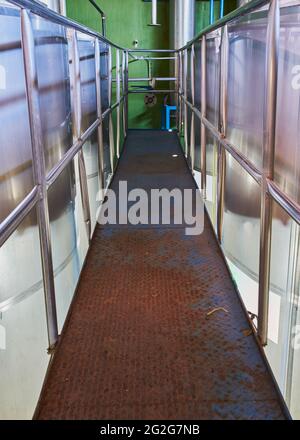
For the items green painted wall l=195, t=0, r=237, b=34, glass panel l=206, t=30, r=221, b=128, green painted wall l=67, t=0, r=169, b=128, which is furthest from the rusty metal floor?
green painted wall l=195, t=0, r=237, b=34

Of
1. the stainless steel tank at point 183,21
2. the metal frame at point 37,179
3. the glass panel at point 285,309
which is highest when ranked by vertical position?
the stainless steel tank at point 183,21

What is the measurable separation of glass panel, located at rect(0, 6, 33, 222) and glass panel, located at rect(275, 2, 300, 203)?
0.82 meters

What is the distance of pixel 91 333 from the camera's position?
68.2 inches

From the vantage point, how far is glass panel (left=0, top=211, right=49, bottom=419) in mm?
1606

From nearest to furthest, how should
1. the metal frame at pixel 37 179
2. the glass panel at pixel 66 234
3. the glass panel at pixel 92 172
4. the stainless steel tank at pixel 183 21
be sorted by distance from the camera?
the metal frame at pixel 37 179 → the glass panel at pixel 66 234 → the glass panel at pixel 92 172 → the stainless steel tank at pixel 183 21

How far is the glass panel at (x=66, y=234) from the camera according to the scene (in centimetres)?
192

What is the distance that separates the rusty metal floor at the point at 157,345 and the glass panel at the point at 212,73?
29.6 inches

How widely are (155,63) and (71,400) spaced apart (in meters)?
6.77

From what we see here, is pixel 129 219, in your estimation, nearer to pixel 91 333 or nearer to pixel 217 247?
pixel 217 247

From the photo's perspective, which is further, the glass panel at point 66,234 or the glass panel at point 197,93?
the glass panel at point 197,93

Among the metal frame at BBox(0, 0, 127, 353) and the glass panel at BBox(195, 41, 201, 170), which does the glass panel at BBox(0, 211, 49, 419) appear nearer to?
the metal frame at BBox(0, 0, 127, 353)

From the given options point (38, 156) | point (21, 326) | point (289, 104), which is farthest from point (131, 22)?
point (38, 156)
